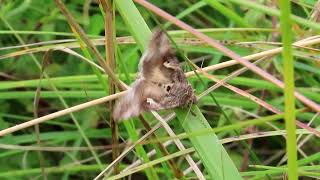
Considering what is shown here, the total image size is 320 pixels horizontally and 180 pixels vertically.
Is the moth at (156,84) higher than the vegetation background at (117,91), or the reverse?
the vegetation background at (117,91)

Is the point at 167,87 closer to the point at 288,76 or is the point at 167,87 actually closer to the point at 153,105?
the point at 153,105

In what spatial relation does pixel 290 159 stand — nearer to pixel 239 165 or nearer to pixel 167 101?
pixel 167 101

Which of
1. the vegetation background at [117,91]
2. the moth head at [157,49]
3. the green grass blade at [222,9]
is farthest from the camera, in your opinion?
the vegetation background at [117,91]

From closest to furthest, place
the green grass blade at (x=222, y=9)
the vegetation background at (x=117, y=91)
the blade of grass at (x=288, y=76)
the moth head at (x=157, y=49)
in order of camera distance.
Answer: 1. the blade of grass at (x=288, y=76)
2. the moth head at (x=157, y=49)
3. the green grass blade at (x=222, y=9)
4. the vegetation background at (x=117, y=91)

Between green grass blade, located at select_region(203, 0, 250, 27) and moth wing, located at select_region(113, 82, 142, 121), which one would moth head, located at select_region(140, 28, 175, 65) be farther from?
green grass blade, located at select_region(203, 0, 250, 27)

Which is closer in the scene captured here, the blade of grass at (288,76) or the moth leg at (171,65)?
the blade of grass at (288,76)

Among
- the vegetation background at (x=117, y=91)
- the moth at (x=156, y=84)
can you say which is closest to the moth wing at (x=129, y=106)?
the moth at (x=156, y=84)

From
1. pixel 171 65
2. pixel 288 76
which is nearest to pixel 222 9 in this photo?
pixel 171 65

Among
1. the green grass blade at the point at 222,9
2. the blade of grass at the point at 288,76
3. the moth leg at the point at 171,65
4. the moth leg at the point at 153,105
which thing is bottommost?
the blade of grass at the point at 288,76

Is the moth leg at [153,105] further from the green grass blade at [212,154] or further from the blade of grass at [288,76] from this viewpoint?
the blade of grass at [288,76]
